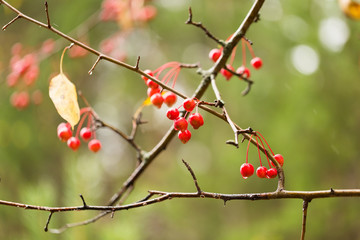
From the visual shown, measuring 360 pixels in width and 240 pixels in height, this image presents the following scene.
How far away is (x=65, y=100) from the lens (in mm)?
660

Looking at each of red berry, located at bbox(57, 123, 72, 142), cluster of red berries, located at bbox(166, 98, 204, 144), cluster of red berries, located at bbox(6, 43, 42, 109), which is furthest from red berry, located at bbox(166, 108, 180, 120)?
cluster of red berries, located at bbox(6, 43, 42, 109)

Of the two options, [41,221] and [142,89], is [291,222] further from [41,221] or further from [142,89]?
[142,89]

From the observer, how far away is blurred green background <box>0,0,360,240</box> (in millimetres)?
1414

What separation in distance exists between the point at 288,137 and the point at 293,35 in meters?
0.56

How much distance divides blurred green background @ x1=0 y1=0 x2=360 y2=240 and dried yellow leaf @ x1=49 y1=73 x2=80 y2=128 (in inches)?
20.9

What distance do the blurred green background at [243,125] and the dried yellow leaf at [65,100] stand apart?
20.9 inches

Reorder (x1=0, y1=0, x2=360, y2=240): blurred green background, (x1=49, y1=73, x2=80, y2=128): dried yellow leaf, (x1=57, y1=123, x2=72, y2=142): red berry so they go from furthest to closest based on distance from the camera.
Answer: (x1=0, y1=0, x2=360, y2=240): blurred green background → (x1=57, y1=123, x2=72, y2=142): red berry → (x1=49, y1=73, x2=80, y2=128): dried yellow leaf

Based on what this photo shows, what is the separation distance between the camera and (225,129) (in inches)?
119

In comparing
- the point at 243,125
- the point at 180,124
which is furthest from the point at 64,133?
the point at 243,125

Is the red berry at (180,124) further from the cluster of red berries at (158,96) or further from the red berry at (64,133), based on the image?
the red berry at (64,133)

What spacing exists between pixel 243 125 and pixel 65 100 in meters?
2.00

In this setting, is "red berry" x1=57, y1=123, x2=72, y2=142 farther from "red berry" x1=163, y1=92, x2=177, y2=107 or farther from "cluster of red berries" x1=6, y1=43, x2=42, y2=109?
"cluster of red berries" x1=6, y1=43, x2=42, y2=109

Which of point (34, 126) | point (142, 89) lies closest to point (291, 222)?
point (34, 126)

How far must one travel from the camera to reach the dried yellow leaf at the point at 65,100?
2.14ft
